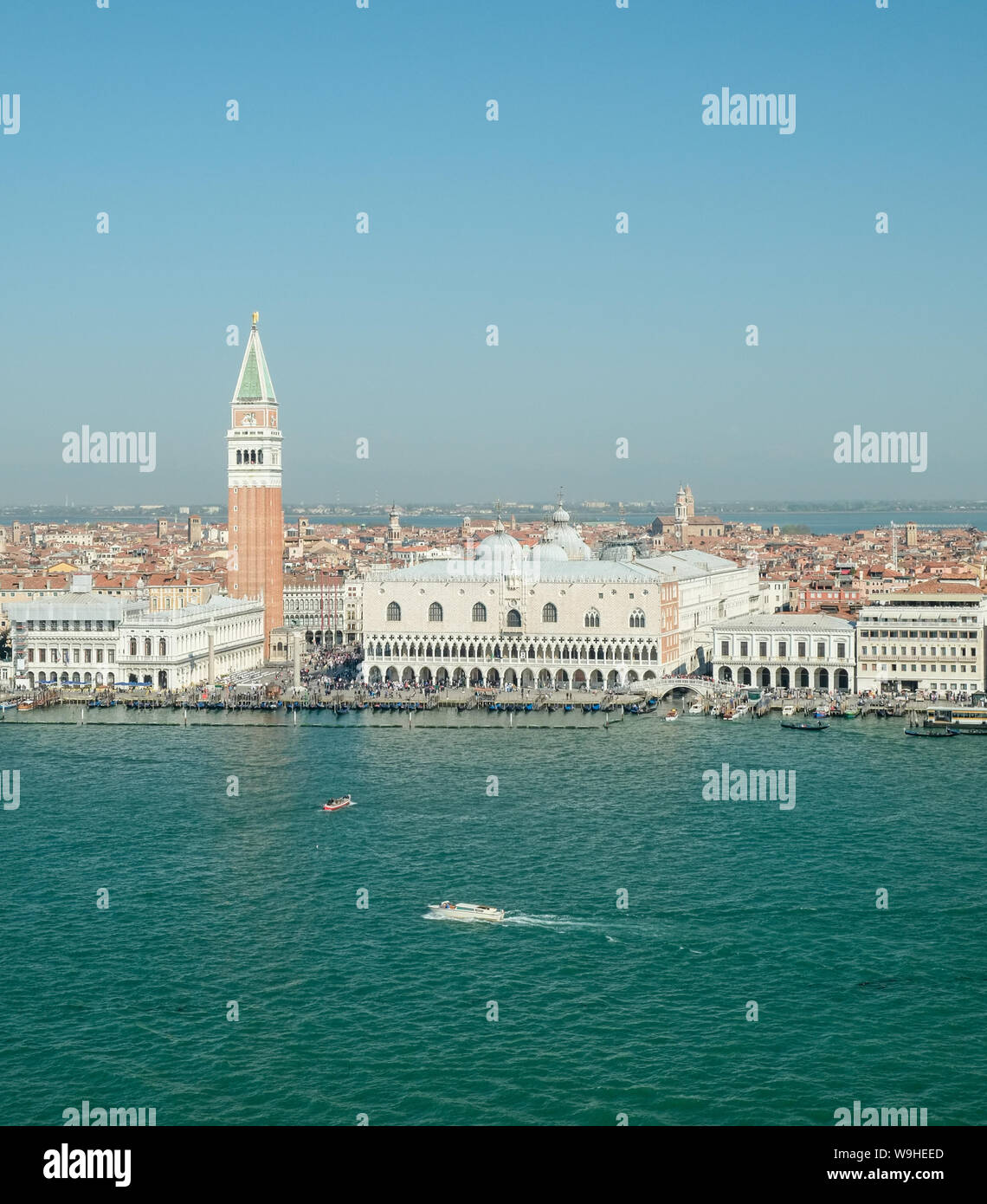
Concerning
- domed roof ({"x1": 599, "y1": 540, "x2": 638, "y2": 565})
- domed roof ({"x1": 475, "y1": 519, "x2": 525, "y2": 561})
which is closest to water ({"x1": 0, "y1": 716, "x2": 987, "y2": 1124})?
domed roof ({"x1": 475, "y1": 519, "x2": 525, "y2": 561})

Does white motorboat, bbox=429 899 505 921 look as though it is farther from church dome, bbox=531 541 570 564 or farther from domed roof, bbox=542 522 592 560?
domed roof, bbox=542 522 592 560

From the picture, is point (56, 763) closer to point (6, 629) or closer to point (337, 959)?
point (337, 959)

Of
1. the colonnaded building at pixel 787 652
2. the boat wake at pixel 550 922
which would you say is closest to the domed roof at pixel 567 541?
the colonnaded building at pixel 787 652

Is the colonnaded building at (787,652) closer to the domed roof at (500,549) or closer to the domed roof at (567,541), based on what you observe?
the domed roof at (500,549)

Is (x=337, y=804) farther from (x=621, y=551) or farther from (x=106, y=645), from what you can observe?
(x=621, y=551)

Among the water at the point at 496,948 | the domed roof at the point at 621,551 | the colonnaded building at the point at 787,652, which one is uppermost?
the domed roof at the point at 621,551

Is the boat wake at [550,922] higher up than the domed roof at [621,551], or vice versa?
the domed roof at [621,551]
